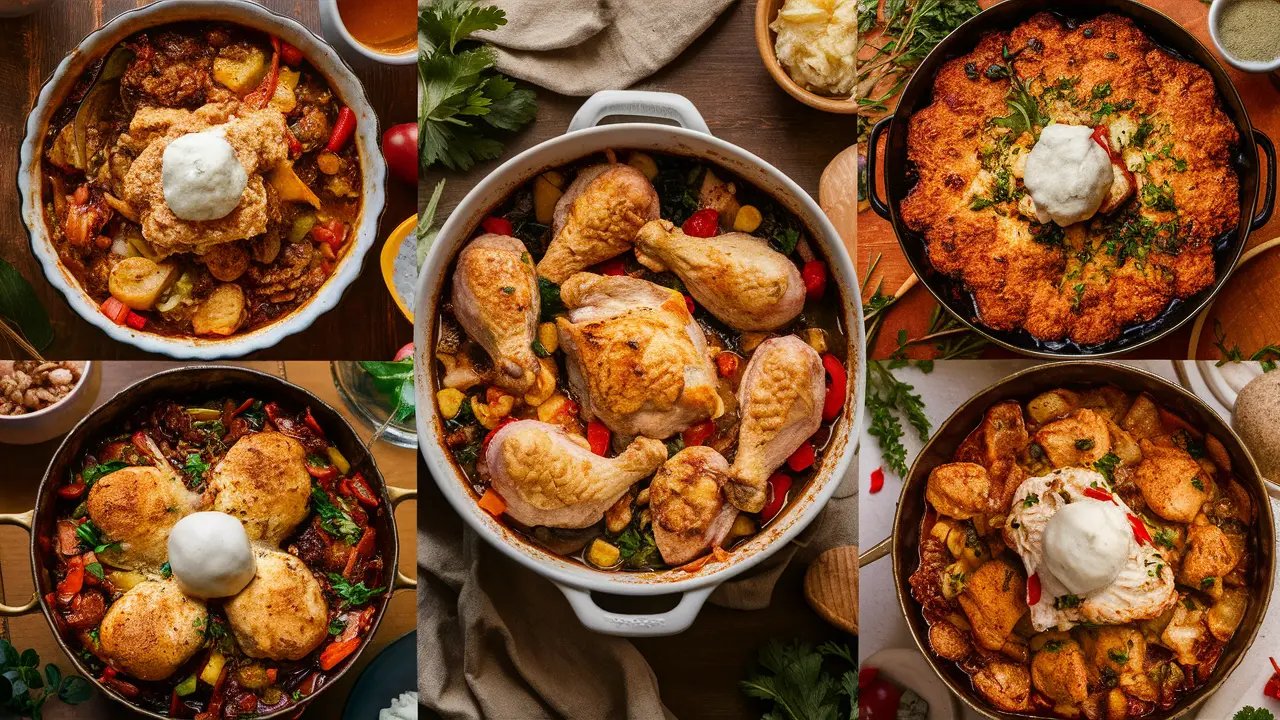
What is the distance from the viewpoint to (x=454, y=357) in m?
2.29

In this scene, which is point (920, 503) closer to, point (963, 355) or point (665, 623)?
point (963, 355)

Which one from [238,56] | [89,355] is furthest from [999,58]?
[89,355]

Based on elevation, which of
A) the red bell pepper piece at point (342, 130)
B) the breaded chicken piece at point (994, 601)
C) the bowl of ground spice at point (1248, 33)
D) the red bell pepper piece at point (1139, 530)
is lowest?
the breaded chicken piece at point (994, 601)

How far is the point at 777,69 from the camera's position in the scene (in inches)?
92.6

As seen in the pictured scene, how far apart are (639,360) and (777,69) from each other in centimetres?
91

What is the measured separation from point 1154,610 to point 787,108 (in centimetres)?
162

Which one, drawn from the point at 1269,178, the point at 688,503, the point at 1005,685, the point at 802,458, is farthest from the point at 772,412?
the point at 1269,178

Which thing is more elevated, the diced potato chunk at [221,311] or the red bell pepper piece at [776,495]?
the diced potato chunk at [221,311]

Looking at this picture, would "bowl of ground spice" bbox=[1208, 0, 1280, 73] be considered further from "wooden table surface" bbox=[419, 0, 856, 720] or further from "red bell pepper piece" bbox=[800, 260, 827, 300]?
"red bell pepper piece" bbox=[800, 260, 827, 300]

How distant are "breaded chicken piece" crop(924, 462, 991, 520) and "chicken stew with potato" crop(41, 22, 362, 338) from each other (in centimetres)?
167

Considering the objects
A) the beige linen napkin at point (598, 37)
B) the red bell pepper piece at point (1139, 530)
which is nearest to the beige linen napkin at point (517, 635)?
the red bell pepper piece at point (1139, 530)

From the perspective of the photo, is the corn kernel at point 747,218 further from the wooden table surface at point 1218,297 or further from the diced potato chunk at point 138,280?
the diced potato chunk at point 138,280

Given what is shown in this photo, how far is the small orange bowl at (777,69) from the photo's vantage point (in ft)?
7.68

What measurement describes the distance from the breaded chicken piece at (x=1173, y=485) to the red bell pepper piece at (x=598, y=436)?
140cm
